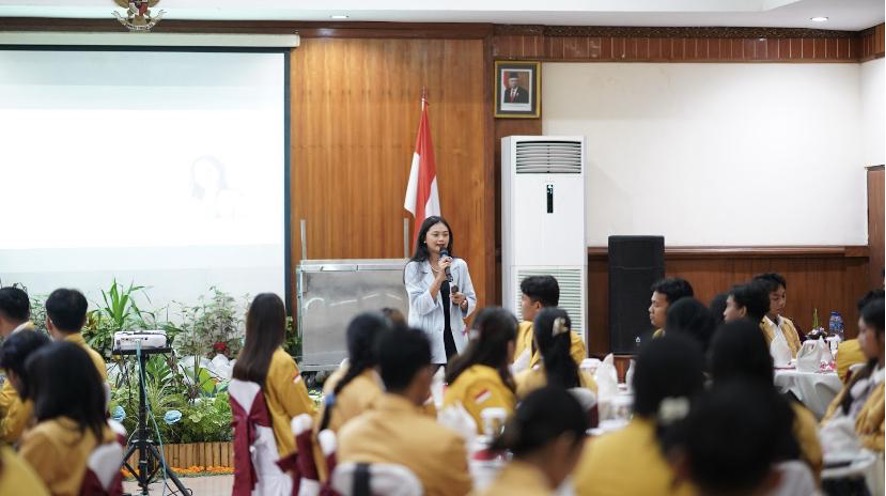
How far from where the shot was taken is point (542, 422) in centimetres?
261

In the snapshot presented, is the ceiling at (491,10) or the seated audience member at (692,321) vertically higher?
the ceiling at (491,10)

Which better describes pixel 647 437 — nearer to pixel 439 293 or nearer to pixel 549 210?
pixel 439 293

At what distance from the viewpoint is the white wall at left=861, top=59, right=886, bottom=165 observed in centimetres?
967

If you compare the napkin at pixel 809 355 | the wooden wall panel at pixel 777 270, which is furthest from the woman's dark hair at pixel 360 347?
the wooden wall panel at pixel 777 270

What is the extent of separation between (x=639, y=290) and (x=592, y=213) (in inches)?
31.8

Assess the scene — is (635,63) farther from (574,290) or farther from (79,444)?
(79,444)

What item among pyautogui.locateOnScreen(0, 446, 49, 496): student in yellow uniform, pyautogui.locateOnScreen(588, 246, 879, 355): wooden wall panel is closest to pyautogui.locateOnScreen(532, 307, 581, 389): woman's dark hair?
pyautogui.locateOnScreen(0, 446, 49, 496): student in yellow uniform

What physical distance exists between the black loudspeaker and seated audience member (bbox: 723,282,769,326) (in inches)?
138

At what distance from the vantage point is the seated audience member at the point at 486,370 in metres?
4.37

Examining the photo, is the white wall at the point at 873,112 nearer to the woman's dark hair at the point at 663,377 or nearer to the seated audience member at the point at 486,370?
the seated audience member at the point at 486,370

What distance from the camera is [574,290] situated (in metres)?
9.33

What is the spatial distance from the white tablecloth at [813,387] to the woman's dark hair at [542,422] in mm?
3603

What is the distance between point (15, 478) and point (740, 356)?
2.05 meters

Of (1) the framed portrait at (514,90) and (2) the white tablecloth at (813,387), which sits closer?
(2) the white tablecloth at (813,387)
